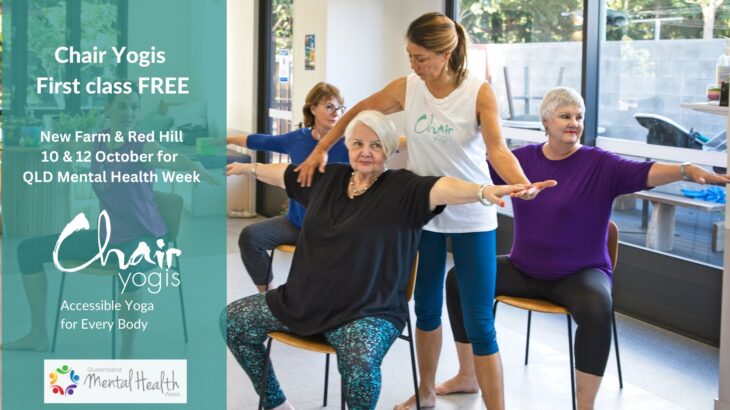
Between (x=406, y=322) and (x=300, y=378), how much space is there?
979 millimetres

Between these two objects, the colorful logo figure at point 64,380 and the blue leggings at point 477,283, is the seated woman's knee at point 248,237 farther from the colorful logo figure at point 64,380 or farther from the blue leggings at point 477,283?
the blue leggings at point 477,283

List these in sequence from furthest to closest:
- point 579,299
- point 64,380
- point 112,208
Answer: point 112,208
point 64,380
point 579,299

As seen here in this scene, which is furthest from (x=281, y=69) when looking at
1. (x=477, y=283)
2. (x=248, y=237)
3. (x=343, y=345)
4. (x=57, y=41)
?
(x=343, y=345)

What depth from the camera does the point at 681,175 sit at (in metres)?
3.08

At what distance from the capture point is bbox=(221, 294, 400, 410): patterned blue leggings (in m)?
2.92

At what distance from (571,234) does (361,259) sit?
0.89 meters

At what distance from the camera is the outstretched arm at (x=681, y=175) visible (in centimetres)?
302

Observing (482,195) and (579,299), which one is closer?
(482,195)

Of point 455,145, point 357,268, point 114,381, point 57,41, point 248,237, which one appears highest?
point 57,41

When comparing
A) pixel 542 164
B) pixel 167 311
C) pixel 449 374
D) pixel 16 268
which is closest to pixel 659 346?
pixel 449 374

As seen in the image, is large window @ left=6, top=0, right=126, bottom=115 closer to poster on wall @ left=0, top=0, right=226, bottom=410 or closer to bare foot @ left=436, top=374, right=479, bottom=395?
poster on wall @ left=0, top=0, right=226, bottom=410

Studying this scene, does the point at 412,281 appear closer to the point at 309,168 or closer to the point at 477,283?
the point at 477,283

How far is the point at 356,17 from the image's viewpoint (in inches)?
275

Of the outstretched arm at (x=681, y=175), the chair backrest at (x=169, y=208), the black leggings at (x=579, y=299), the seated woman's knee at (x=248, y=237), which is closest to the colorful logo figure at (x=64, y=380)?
the chair backrest at (x=169, y=208)
